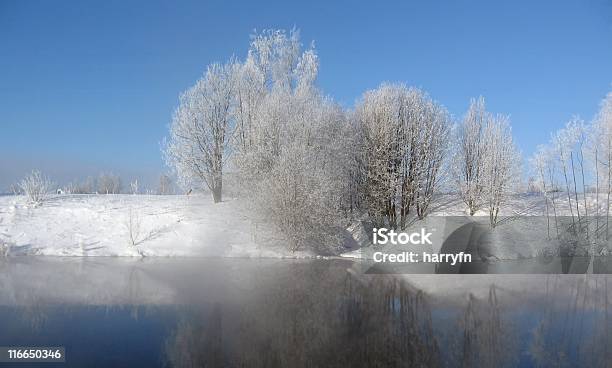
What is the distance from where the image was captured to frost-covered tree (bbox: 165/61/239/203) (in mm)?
29609

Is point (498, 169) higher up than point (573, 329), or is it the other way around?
point (498, 169)

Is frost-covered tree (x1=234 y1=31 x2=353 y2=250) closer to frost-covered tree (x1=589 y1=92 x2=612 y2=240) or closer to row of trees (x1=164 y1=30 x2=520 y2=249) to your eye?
row of trees (x1=164 y1=30 x2=520 y2=249)

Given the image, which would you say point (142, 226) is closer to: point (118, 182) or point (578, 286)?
point (578, 286)

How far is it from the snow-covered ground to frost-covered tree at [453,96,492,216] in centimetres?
1409

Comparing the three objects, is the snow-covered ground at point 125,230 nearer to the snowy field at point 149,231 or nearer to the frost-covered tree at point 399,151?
the snowy field at point 149,231

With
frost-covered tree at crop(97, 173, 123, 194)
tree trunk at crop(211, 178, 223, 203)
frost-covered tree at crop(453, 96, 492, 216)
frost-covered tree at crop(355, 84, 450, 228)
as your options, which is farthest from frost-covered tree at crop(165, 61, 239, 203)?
frost-covered tree at crop(97, 173, 123, 194)

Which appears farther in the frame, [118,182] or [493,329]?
[118,182]

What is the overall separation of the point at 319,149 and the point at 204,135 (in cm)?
889

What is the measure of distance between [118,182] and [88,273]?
63523 millimetres

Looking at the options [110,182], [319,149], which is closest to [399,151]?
[319,149]

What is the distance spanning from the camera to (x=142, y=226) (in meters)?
25.3

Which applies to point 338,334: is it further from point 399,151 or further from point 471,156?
point 471,156

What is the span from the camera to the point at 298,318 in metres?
10.7

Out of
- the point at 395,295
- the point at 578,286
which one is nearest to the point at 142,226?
the point at 395,295
